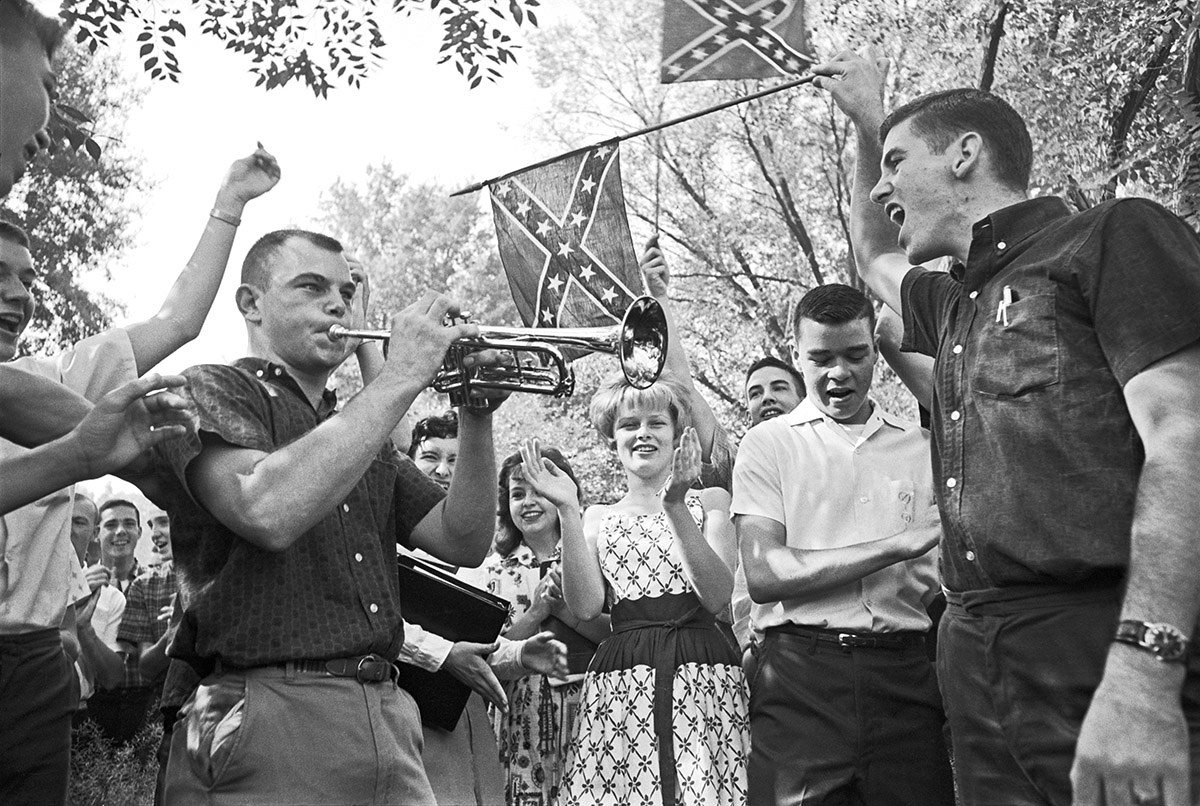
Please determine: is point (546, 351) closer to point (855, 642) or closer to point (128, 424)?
point (855, 642)

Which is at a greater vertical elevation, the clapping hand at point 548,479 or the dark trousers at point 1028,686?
the clapping hand at point 548,479

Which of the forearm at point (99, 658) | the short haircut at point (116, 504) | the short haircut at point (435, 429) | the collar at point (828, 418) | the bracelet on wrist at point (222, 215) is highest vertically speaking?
the bracelet on wrist at point (222, 215)

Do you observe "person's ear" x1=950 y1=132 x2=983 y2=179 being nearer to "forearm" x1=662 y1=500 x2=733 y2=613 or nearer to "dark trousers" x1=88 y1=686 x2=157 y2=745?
"forearm" x1=662 y1=500 x2=733 y2=613

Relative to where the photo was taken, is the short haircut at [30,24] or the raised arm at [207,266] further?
the raised arm at [207,266]

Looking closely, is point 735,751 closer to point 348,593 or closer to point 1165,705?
point 348,593

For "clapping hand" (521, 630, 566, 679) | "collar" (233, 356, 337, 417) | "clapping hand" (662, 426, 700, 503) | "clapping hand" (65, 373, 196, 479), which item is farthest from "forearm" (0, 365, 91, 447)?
"clapping hand" (662, 426, 700, 503)

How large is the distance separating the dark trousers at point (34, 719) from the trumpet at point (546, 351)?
189cm

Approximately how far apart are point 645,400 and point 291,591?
2758 millimetres

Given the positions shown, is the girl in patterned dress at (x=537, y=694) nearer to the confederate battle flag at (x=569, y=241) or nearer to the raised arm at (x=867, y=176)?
the confederate battle flag at (x=569, y=241)

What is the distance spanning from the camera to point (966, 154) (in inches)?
145

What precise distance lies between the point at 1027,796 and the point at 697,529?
2651mm

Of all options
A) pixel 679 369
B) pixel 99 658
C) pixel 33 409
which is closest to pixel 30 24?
pixel 33 409

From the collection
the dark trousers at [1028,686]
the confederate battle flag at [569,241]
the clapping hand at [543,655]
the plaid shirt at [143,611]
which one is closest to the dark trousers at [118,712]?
the plaid shirt at [143,611]

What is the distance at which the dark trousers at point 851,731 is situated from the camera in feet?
15.4
